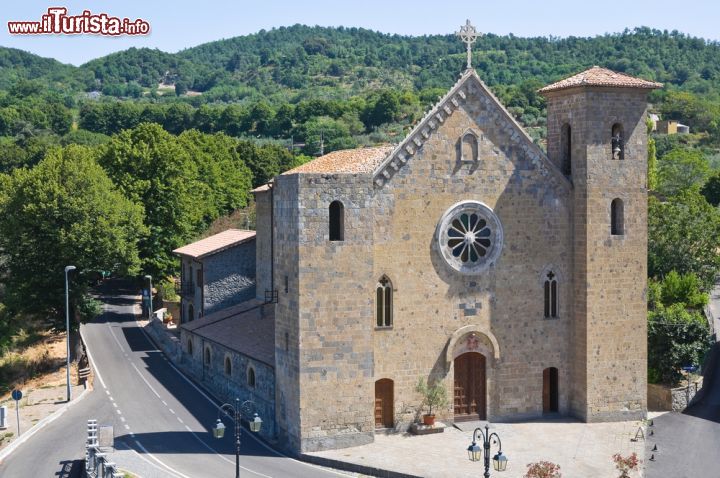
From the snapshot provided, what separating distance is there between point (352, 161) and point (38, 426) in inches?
760

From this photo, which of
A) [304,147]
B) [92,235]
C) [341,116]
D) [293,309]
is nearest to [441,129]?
[293,309]

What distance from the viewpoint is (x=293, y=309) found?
35500 millimetres

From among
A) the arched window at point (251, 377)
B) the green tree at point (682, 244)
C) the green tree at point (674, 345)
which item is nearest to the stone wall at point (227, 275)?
the arched window at point (251, 377)

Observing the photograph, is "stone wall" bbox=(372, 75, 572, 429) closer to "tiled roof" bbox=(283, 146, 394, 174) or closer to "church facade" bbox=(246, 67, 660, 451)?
"church facade" bbox=(246, 67, 660, 451)

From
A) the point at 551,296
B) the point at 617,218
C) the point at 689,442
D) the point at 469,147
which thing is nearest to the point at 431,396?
the point at 551,296

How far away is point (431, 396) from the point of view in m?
37.4

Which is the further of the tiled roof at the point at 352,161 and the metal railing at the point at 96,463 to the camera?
the tiled roof at the point at 352,161

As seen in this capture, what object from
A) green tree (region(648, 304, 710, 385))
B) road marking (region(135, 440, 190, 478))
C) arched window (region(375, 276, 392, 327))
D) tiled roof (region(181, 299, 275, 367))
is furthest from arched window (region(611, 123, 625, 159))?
road marking (region(135, 440, 190, 478))

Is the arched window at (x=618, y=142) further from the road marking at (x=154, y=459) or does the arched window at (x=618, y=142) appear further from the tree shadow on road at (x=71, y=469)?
the tree shadow on road at (x=71, y=469)

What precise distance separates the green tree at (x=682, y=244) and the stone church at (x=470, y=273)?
22.6 metres

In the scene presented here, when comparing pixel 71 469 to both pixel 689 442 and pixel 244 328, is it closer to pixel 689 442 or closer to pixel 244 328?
pixel 244 328

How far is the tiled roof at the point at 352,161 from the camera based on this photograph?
39.6 metres

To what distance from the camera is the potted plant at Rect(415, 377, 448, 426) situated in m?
37.3

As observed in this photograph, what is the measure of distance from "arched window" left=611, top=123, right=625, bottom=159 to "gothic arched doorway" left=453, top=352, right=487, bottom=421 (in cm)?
1092
